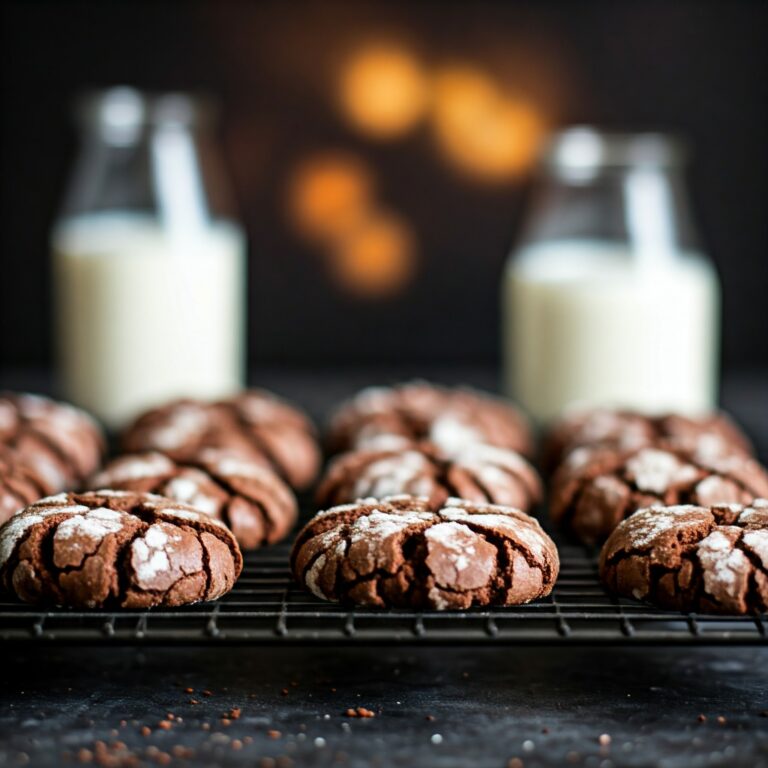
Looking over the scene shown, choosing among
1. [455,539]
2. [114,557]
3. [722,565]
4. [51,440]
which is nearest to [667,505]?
[722,565]

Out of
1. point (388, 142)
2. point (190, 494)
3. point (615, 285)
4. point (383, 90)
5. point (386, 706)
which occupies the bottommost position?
point (386, 706)

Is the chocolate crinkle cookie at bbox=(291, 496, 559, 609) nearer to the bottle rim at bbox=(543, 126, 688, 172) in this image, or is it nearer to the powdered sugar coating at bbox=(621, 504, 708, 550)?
the powdered sugar coating at bbox=(621, 504, 708, 550)

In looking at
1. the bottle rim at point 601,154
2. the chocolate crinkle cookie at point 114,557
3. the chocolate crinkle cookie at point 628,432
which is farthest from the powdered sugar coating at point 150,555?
the bottle rim at point 601,154

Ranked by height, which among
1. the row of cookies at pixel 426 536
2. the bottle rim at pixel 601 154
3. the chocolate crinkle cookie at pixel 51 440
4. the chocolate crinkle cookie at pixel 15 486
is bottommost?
the chocolate crinkle cookie at pixel 51 440

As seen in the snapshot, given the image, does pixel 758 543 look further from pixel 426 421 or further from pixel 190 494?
pixel 426 421

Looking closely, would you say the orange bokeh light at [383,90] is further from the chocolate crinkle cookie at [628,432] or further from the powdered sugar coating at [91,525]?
the powdered sugar coating at [91,525]

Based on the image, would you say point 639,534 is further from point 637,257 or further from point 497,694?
point 637,257

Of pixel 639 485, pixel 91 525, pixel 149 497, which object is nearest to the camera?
pixel 91 525
